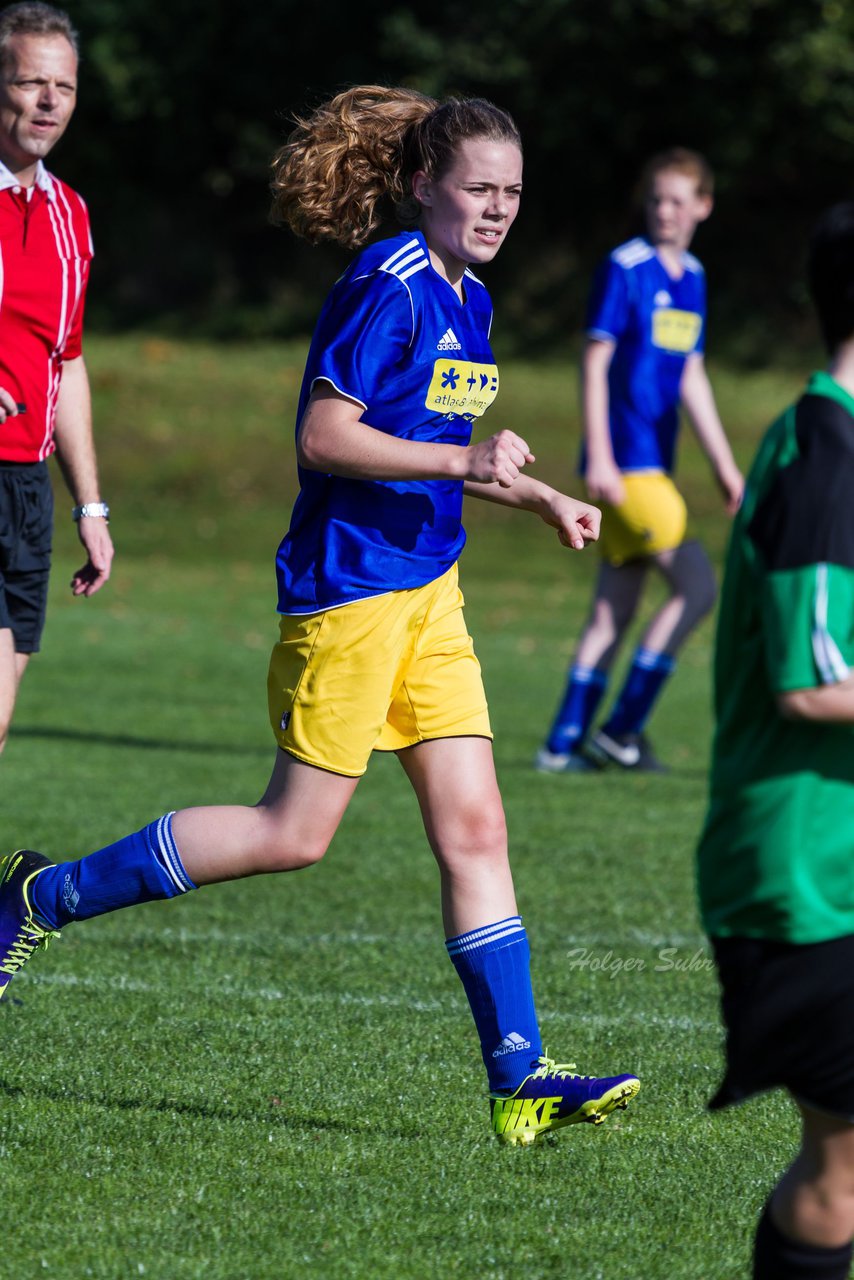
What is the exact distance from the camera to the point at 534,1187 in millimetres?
3611

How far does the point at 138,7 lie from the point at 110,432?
12.8 meters

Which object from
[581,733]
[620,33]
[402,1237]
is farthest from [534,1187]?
[620,33]

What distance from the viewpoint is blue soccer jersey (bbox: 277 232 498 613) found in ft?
Result: 12.4

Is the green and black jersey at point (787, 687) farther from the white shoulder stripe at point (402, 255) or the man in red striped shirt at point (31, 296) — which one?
the man in red striped shirt at point (31, 296)

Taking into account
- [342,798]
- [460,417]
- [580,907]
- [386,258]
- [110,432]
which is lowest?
[110,432]

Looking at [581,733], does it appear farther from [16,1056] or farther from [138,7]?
[138,7]

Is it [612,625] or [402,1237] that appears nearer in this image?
[402,1237]

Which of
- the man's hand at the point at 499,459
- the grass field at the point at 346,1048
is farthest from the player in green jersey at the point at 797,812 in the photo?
the man's hand at the point at 499,459

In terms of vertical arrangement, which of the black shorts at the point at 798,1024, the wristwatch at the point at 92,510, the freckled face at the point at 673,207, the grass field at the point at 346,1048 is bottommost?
the grass field at the point at 346,1048

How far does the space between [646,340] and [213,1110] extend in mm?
5985

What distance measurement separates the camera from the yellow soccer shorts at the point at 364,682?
12.7 feet

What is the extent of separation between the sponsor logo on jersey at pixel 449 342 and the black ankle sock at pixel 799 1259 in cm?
194

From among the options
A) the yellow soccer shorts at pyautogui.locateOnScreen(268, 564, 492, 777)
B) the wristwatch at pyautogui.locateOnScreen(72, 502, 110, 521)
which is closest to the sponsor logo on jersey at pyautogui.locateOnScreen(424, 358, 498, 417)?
the yellow soccer shorts at pyautogui.locateOnScreen(268, 564, 492, 777)

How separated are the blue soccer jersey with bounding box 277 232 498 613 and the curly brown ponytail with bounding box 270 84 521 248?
18 cm
